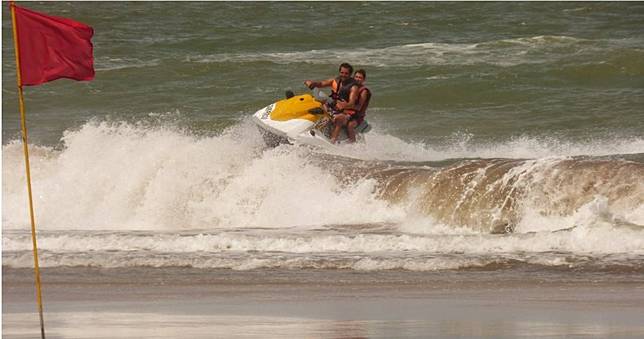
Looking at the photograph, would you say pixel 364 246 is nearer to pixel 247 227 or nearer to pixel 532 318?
pixel 247 227

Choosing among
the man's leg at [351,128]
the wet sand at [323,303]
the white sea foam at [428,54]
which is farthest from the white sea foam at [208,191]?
the white sea foam at [428,54]

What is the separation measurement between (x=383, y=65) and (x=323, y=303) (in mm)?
19207

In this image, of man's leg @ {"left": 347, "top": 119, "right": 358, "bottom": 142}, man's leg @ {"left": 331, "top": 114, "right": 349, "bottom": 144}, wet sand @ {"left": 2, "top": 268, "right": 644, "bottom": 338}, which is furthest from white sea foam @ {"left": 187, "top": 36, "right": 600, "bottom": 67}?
wet sand @ {"left": 2, "top": 268, "right": 644, "bottom": 338}

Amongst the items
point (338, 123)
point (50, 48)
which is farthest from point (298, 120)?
point (50, 48)

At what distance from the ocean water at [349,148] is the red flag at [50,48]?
12.1 ft

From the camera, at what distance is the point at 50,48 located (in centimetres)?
865

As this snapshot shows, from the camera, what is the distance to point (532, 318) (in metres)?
9.19

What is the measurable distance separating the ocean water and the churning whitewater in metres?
0.03

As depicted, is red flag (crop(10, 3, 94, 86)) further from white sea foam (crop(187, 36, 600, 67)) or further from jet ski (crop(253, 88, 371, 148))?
white sea foam (crop(187, 36, 600, 67))

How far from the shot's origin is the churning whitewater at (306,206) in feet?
41.3

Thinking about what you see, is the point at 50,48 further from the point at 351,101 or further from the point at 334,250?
the point at 351,101

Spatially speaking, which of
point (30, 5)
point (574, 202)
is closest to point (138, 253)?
point (574, 202)

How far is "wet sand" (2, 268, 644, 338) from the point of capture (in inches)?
347

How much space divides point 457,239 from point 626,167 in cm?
245
